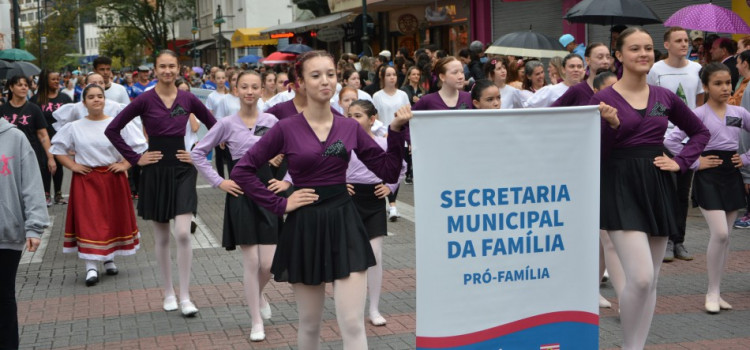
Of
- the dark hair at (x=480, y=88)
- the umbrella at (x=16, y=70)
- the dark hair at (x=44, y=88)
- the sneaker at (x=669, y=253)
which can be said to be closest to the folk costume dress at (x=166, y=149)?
the dark hair at (x=480, y=88)

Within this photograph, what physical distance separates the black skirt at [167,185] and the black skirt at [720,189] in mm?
3940

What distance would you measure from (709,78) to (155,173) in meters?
4.41

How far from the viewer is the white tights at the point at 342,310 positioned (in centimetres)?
499

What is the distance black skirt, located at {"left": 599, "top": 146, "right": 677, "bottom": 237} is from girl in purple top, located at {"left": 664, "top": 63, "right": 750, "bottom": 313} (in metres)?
1.72

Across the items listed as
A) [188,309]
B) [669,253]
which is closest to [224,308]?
[188,309]

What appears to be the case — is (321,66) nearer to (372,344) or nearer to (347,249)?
(347,249)

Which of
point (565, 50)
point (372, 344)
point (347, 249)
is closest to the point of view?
point (347, 249)

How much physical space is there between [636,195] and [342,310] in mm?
1929

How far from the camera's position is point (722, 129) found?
7645mm

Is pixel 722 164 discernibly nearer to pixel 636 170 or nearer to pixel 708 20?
pixel 636 170

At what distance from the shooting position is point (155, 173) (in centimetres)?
809

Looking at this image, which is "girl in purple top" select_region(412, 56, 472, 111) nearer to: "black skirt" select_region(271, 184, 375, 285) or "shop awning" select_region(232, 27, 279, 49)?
"black skirt" select_region(271, 184, 375, 285)

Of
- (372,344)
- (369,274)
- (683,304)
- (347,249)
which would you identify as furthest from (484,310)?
(683,304)

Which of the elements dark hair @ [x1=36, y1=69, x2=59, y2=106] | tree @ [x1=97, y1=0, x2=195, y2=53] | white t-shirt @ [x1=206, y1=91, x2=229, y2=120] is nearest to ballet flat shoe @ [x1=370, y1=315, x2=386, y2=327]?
white t-shirt @ [x1=206, y1=91, x2=229, y2=120]
